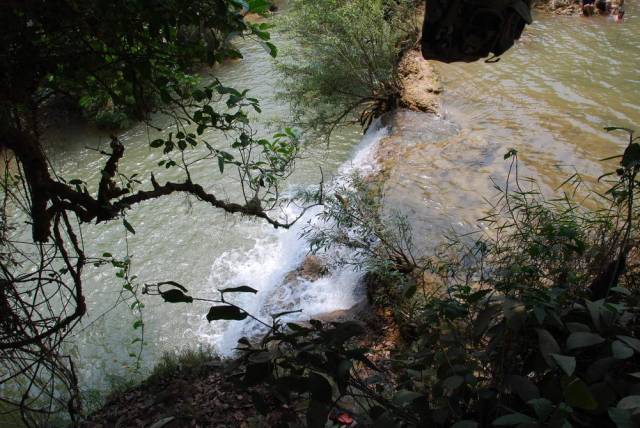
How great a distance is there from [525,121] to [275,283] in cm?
459

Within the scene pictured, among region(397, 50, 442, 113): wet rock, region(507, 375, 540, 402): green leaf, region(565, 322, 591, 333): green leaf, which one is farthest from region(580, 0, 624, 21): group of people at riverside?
region(507, 375, 540, 402): green leaf

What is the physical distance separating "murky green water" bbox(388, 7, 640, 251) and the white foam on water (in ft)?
2.98

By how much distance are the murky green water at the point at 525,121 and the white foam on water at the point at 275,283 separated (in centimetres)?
91

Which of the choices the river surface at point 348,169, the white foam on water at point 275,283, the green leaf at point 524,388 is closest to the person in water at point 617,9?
the river surface at point 348,169

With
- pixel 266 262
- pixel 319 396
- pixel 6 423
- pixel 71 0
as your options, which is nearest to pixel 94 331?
pixel 6 423

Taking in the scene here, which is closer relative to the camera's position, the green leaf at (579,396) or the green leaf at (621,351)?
the green leaf at (579,396)

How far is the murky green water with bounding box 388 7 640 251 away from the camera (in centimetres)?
546

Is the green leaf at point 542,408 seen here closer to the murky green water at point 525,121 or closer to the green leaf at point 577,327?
the green leaf at point 577,327

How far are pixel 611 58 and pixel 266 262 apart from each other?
7.69m

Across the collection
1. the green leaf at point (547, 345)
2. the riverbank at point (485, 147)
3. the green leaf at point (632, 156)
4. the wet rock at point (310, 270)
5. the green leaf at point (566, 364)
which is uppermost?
the green leaf at point (632, 156)

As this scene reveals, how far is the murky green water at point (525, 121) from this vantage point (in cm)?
546

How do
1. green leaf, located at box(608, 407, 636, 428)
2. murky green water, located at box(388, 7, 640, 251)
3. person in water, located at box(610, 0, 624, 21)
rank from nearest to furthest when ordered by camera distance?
green leaf, located at box(608, 407, 636, 428), murky green water, located at box(388, 7, 640, 251), person in water, located at box(610, 0, 624, 21)

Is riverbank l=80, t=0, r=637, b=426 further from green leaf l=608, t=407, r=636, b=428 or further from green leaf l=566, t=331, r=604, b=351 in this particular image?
green leaf l=608, t=407, r=636, b=428

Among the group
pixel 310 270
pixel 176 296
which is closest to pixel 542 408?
pixel 176 296
